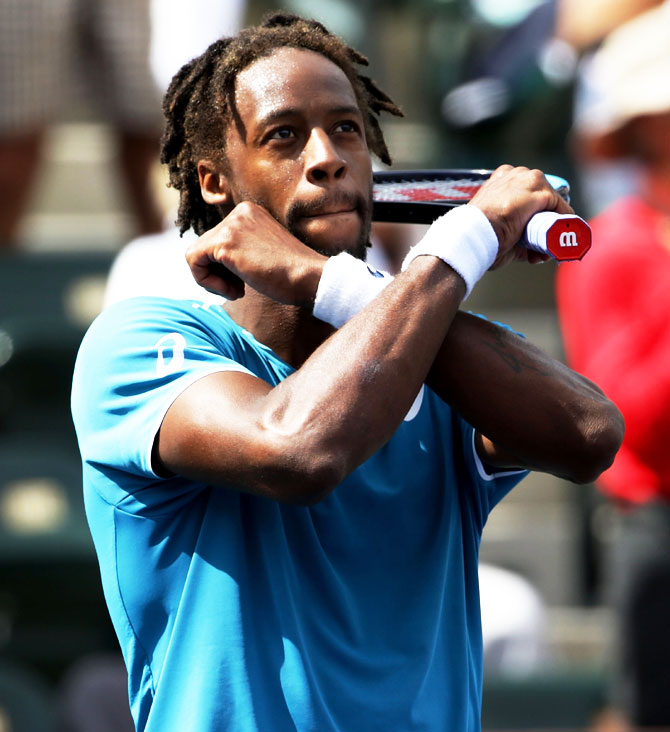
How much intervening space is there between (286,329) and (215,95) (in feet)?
1.53

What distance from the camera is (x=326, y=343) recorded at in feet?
7.11

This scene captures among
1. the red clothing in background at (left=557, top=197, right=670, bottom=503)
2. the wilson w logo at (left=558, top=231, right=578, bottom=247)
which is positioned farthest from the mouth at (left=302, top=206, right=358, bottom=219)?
the red clothing in background at (left=557, top=197, right=670, bottom=503)

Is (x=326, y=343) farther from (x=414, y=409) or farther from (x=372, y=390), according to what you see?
(x=414, y=409)

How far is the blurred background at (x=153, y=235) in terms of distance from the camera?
5121mm

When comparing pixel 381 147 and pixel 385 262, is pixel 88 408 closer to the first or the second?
pixel 381 147

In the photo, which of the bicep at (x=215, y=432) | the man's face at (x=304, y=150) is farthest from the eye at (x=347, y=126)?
the bicep at (x=215, y=432)

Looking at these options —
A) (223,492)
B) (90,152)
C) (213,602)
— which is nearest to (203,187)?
(223,492)

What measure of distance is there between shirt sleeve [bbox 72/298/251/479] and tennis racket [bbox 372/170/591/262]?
42 centimetres

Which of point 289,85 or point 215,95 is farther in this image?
point 215,95

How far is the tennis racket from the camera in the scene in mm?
2293

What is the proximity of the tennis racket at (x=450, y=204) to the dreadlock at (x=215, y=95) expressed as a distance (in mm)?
144

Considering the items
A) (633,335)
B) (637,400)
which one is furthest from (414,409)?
(633,335)

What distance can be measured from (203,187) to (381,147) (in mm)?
413

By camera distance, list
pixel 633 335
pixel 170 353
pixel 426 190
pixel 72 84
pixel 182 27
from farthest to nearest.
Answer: pixel 72 84
pixel 182 27
pixel 633 335
pixel 426 190
pixel 170 353
